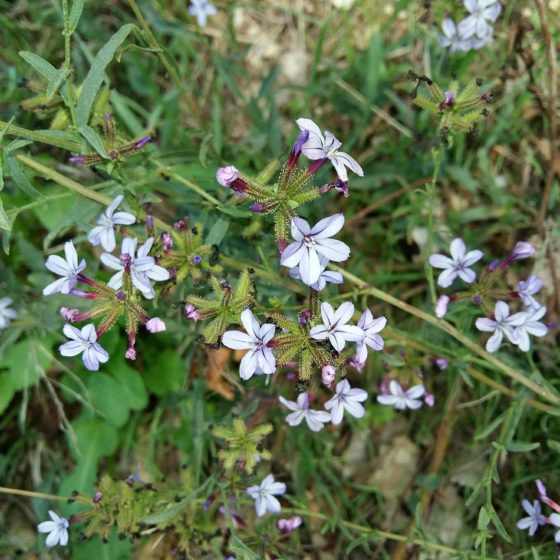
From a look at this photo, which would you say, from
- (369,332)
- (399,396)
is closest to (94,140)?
(369,332)

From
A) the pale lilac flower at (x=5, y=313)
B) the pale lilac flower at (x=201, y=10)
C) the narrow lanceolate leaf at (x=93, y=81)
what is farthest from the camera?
the pale lilac flower at (x=201, y=10)

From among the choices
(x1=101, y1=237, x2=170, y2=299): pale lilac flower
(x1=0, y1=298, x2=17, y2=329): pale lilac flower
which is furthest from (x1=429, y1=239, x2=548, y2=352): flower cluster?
(x1=0, y1=298, x2=17, y2=329): pale lilac flower

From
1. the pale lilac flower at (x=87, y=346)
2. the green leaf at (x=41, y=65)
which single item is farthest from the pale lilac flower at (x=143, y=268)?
the green leaf at (x=41, y=65)

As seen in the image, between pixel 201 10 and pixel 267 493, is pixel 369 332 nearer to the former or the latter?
pixel 267 493

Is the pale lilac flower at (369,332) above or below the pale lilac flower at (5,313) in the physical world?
above

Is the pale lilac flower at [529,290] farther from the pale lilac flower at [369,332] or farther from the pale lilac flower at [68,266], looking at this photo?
the pale lilac flower at [68,266]

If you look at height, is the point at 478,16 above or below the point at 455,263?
above

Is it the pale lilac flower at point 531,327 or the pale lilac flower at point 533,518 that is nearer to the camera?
the pale lilac flower at point 531,327

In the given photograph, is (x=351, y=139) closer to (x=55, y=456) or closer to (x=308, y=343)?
(x=308, y=343)
